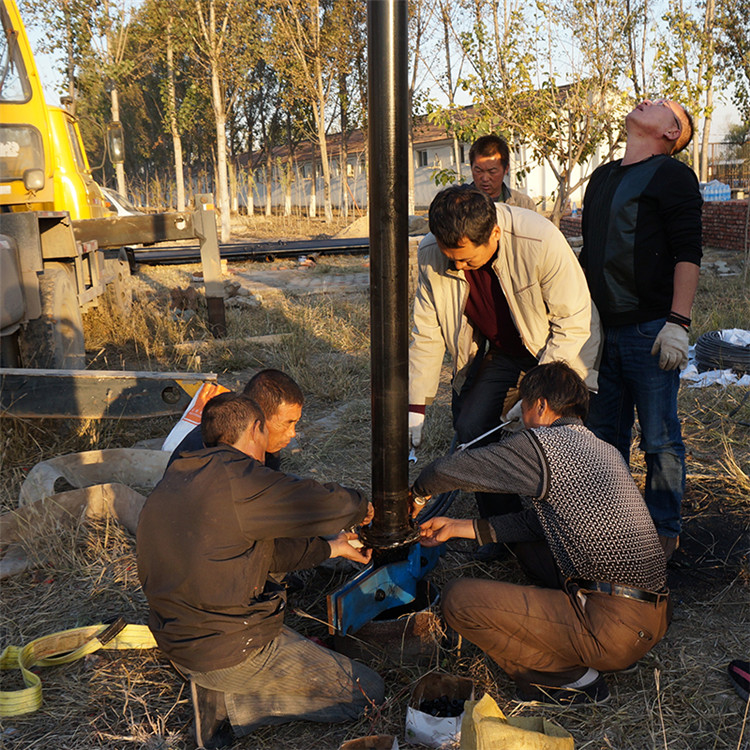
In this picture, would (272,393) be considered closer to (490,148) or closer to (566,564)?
(566,564)

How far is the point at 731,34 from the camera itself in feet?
53.8

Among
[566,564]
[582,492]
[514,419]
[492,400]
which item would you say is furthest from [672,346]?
[566,564]

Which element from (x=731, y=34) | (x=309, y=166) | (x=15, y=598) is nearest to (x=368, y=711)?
(x=15, y=598)

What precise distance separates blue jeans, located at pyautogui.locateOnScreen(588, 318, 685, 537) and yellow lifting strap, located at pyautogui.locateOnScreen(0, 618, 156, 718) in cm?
219

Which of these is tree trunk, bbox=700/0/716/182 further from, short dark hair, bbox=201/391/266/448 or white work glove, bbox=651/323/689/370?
short dark hair, bbox=201/391/266/448

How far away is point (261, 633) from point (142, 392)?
2348 millimetres

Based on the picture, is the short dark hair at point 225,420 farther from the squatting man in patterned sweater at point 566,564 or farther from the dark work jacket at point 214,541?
the squatting man in patterned sweater at point 566,564

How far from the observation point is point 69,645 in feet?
9.16

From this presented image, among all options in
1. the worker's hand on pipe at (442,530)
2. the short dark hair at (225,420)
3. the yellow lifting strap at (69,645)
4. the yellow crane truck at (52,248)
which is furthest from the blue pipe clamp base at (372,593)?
the yellow crane truck at (52,248)

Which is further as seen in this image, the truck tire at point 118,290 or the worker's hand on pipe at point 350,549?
the truck tire at point 118,290

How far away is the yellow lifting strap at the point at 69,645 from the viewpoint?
2686 millimetres

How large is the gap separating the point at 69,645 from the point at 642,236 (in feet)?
9.21

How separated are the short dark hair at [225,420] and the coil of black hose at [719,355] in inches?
194

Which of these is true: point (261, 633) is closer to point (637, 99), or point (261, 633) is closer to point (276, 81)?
point (637, 99)
